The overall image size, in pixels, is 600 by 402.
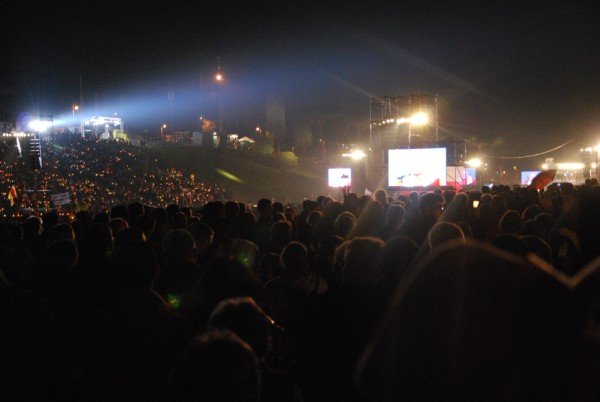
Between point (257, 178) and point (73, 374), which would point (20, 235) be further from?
point (257, 178)

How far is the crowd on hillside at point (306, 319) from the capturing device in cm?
142

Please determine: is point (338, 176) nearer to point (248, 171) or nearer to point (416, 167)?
point (416, 167)

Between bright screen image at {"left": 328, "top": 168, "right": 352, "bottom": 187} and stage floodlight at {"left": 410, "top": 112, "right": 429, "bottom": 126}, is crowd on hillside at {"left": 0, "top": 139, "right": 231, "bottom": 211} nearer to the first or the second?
bright screen image at {"left": 328, "top": 168, "right": 352, "bottom": 187}

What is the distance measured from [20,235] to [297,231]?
11.5ft

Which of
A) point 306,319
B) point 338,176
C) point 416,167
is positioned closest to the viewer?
point 306,319

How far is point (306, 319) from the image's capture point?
13.6ft

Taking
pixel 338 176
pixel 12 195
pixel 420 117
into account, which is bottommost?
pixel 12 195

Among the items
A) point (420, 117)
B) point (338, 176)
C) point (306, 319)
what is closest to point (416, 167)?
point (420, 117)

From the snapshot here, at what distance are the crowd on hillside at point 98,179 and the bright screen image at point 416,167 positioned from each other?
1170cm

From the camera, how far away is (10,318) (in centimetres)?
293

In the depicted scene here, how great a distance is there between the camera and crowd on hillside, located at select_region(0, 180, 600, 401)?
56.0 inches

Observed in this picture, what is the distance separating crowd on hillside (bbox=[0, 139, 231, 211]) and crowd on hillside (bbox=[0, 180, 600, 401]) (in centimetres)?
1698

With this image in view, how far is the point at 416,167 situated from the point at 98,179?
16258mm

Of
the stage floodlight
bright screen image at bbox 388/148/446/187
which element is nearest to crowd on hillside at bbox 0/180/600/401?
bright screen image at bbox 388/148/446/187
